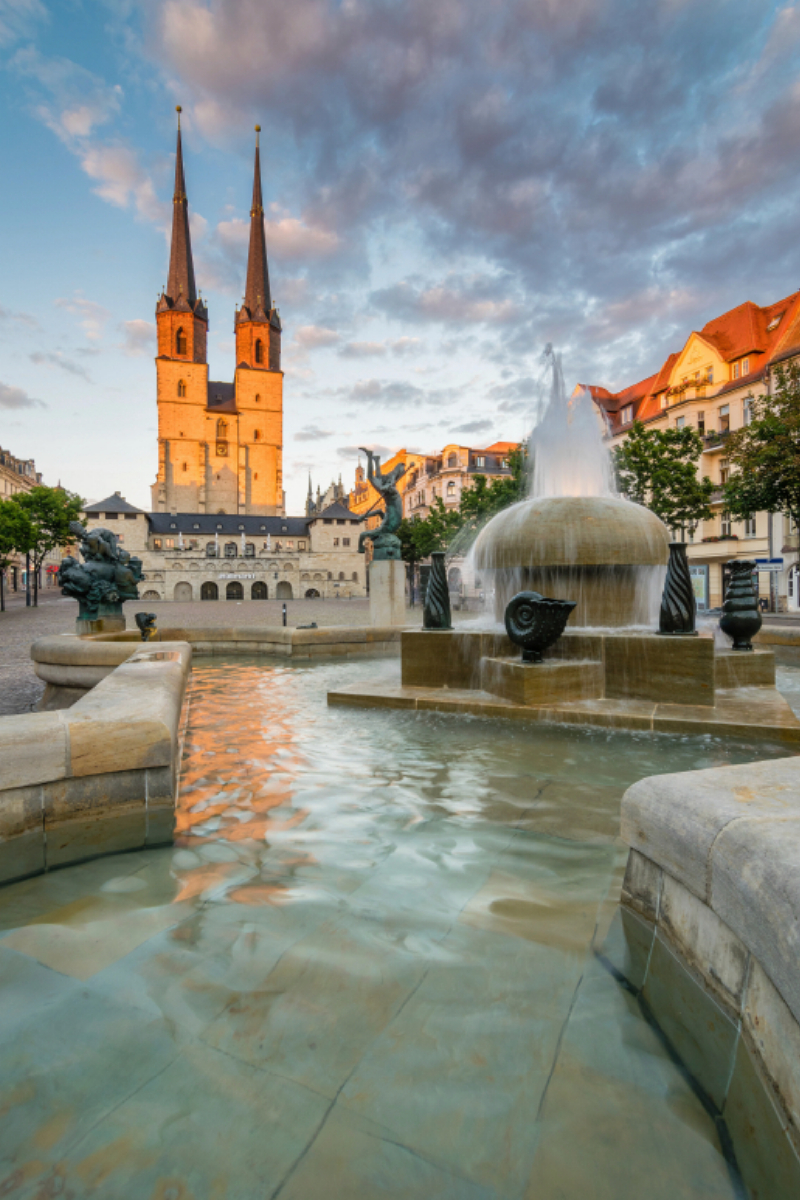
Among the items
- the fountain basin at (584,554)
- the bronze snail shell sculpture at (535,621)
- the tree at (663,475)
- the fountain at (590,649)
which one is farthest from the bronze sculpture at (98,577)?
the tree at (663,475)

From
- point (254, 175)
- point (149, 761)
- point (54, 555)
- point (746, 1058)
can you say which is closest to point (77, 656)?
point (149, 761)

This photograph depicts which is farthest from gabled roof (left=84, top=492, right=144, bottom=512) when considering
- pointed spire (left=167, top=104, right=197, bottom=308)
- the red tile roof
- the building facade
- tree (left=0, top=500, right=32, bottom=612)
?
the red tile roof

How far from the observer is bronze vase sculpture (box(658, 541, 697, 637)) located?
680cm

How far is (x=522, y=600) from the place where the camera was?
6738 millimetres

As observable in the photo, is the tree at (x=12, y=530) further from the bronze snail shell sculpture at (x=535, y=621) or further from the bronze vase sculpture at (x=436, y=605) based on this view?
the bronze snail shell sculpture at (x=535, y=621)

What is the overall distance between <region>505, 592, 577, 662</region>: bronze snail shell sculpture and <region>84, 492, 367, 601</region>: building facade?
76.5 metres

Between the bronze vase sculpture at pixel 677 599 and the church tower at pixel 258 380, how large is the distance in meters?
97.6

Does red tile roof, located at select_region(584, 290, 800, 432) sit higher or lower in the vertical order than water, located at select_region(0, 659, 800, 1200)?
higher

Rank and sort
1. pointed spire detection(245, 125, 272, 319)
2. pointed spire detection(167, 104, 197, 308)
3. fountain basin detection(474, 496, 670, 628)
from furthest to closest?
1. pointed spire detection(245, 125, 272, 319)
2. pointed spire detection(167, 104, 197, 308)
3. fountain basin detection(474, 496, 670, 628)

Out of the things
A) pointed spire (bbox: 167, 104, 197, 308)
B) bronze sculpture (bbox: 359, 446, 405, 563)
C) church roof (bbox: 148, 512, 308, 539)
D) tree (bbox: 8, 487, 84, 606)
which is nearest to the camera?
bronze sculpture (bbox: 359, 446, 405, 563)

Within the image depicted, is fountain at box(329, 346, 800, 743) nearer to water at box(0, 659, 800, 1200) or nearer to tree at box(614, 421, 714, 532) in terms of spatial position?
water at box(0, 659, 800, 1200)

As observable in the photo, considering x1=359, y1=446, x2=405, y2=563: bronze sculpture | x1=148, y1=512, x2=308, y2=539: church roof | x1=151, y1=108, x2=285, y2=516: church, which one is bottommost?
x1=359, y1=446, x2=405, y2=563: bronze sculpture

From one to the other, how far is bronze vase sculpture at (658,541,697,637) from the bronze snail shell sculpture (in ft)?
3.77

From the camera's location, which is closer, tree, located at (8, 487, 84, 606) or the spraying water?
the spraying water
